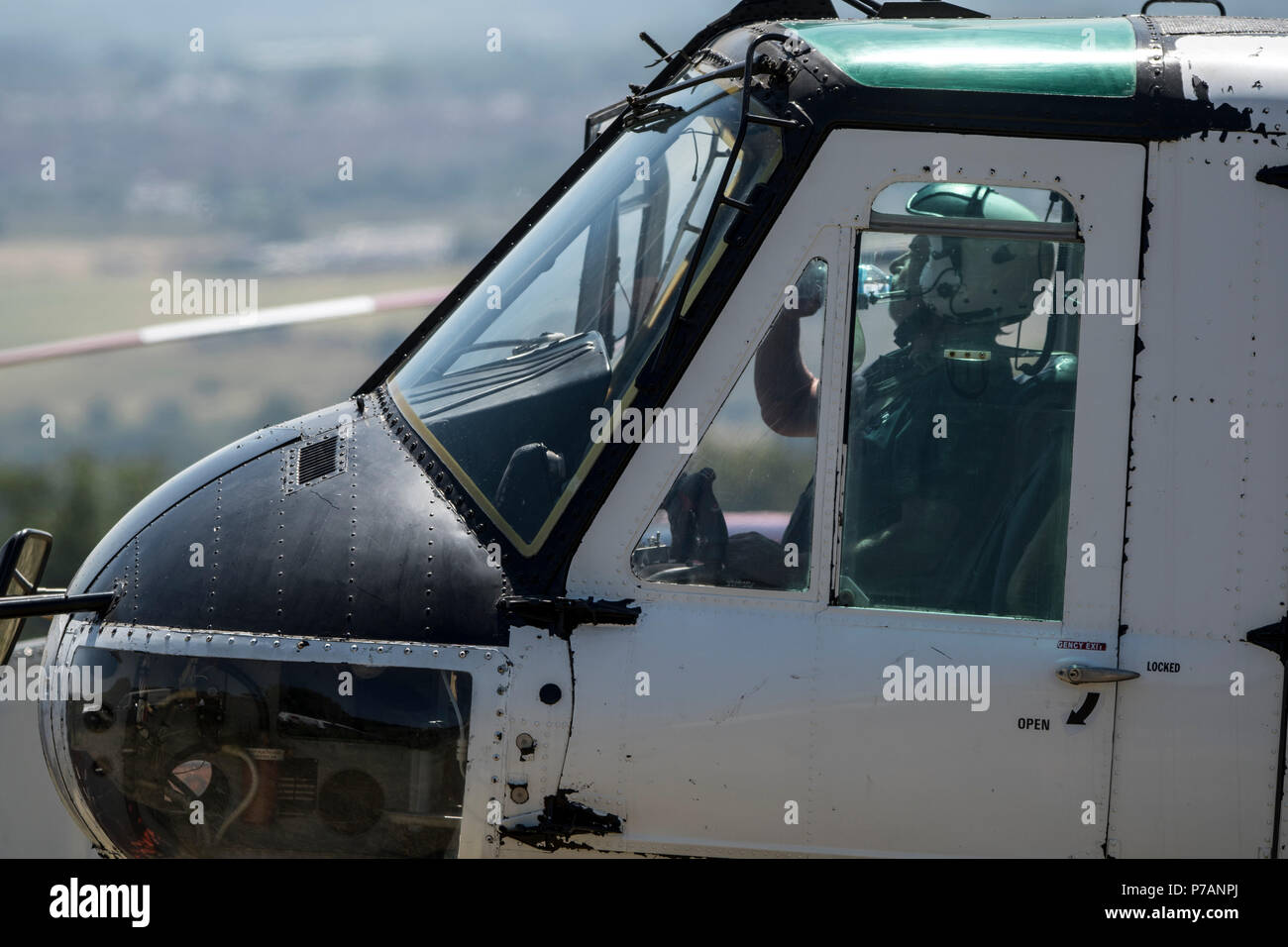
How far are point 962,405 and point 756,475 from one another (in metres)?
0.50

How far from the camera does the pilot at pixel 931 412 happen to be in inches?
126

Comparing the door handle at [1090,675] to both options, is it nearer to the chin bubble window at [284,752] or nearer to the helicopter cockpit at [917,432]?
the helicopter cockpit at [917,432]

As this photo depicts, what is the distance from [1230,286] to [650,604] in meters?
1.49

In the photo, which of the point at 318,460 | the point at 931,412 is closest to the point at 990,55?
the point at 931,412

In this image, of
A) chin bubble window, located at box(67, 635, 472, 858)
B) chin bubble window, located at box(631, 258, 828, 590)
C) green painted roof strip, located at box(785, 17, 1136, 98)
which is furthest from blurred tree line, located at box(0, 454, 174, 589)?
green painted roof strip, located at box(785, 17, 1136, 98)

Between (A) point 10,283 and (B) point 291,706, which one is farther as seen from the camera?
(A) point 10,283

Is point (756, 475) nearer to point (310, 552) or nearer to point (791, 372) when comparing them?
point (791, 372)

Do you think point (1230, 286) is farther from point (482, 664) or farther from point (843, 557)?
point (482, 664)

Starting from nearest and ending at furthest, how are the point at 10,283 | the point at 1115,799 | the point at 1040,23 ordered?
the point at 1115,799, the point at 1040,23, the point at 10,283

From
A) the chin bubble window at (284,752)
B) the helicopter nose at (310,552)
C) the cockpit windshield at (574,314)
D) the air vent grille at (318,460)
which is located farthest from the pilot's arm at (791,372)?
the air vent grille at (318,460)

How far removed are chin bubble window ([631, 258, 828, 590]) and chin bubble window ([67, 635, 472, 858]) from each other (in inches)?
22.7

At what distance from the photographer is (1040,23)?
11.6 feet
